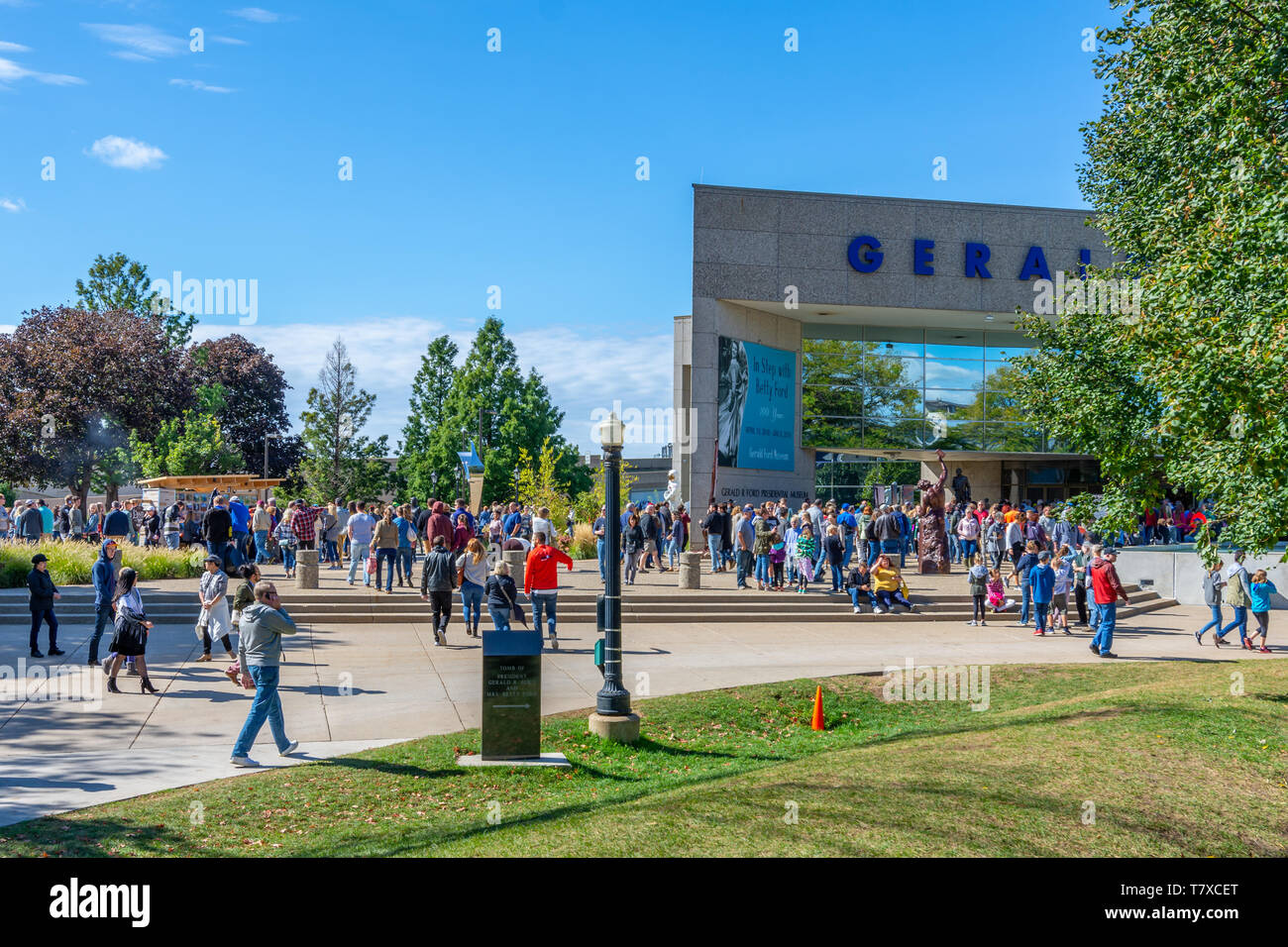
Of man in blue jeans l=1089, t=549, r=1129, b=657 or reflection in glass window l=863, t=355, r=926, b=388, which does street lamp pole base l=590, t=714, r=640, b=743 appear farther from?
reflection in glass window l=863, t=355, r=926, b=388

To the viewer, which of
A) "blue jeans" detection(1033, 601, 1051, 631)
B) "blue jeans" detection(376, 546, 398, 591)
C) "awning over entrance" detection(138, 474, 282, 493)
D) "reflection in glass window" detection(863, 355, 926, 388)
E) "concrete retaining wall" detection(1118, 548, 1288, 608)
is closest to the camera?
"blue jeans" detection(1033, 601, 1051, 631)

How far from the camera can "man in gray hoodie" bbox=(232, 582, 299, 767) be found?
9672 mm

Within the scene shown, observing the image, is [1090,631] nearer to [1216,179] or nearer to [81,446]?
[1216,179]

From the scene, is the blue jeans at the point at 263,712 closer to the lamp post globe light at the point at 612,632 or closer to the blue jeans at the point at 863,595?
the lamp post globe light at the point at 612,632

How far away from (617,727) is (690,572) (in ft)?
40.6

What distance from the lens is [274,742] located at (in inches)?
416

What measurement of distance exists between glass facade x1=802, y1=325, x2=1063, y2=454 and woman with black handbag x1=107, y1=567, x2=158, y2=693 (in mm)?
29895

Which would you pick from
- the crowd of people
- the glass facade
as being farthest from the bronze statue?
the glass facade

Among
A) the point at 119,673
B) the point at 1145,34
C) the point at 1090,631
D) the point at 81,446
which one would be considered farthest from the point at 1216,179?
the point at 81,446

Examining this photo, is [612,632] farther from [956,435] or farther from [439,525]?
[956,435]

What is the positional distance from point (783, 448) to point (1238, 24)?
83.6 feet

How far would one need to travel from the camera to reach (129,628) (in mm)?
12500

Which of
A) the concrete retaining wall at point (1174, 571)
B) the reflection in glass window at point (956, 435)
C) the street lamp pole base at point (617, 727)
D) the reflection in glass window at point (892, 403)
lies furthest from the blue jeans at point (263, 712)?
the reflection in glass window at point (956, 435)
